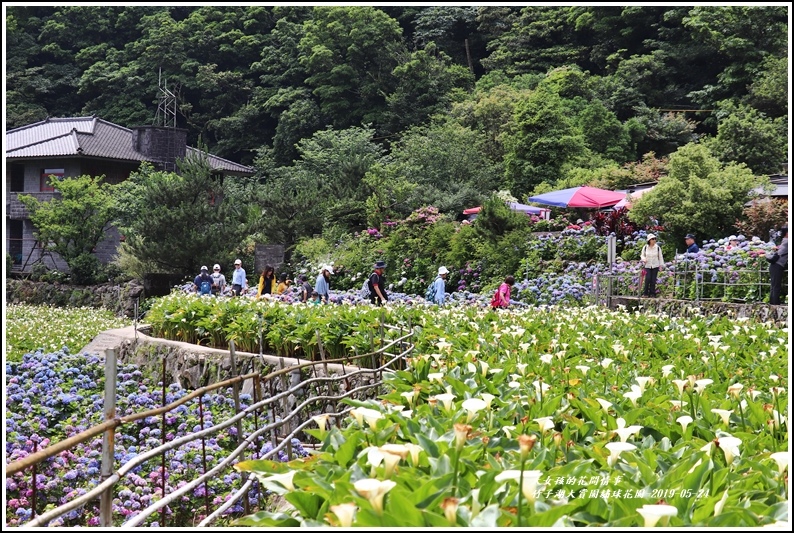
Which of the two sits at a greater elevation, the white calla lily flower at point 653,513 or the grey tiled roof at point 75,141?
the grey tiled roof at point 75,141

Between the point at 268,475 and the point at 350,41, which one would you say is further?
the point at 350,41

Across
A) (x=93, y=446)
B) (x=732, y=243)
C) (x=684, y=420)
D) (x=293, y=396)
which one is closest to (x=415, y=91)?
(x=732, y=243)

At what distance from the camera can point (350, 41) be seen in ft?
98.3

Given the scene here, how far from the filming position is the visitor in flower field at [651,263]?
10555 mm

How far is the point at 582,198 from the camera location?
16.8m

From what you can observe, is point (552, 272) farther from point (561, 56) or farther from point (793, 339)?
point (561, 56)

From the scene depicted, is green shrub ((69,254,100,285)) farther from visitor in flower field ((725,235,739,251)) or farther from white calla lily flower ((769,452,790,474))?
white calla lily flower ((769,452,790,474))

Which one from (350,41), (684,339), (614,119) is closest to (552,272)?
(684,339)

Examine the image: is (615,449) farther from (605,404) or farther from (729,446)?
(605,404)

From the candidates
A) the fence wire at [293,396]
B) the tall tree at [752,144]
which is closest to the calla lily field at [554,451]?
the fence wire at [293,396]

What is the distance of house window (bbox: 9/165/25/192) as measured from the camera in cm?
2558

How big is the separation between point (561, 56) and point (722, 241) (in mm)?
20243

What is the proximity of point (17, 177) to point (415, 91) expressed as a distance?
1362cm

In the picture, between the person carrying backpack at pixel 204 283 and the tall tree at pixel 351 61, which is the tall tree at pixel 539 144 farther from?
the person carrying backpack at pixel 204 283
